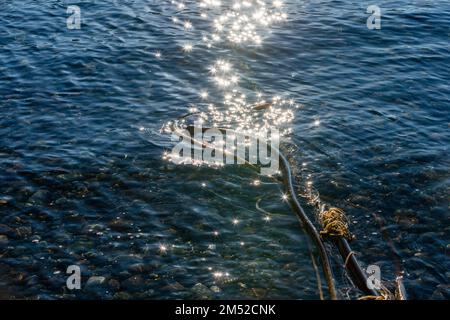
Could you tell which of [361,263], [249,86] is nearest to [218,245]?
[361,263]

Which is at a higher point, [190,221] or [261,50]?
[261,50]

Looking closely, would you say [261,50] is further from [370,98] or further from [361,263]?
[361,263]

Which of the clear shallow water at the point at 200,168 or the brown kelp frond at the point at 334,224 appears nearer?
the clear shallow water at the point at 200,168

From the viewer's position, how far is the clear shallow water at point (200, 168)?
10180 mm

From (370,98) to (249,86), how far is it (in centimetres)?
442

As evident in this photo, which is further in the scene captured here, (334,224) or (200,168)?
(200,168)

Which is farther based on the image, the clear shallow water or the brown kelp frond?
the brown kelp frond

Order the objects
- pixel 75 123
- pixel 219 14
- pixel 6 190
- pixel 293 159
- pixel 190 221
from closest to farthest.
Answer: pixel 190 221 → pixel 6 190 → pixel 293 159 → pixel 75 123 → pixel 219 14

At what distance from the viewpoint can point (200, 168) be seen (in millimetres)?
13320

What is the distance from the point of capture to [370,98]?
16953 millimetres

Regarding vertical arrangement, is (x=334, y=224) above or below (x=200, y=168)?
below

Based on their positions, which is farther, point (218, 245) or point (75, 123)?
point (75, 123)

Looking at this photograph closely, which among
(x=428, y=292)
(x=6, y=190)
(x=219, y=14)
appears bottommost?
(x=428, y=292)

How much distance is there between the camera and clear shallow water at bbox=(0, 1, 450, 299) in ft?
33.4
